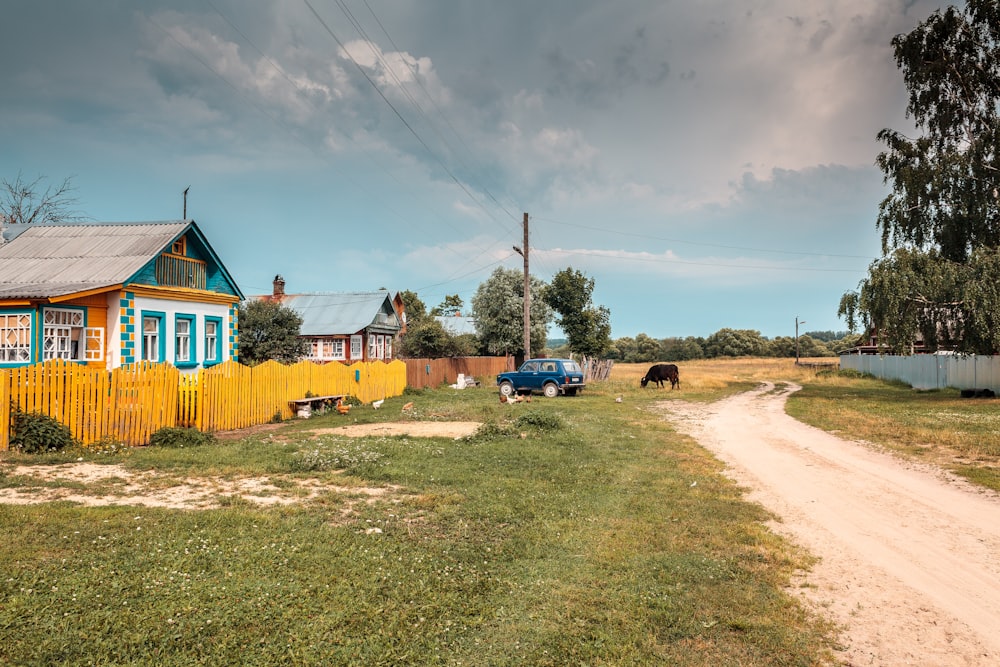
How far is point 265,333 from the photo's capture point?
104ft

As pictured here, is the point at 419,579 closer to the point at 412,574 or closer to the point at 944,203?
the point at 412,574

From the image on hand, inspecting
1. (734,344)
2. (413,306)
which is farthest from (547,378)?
(734,344)

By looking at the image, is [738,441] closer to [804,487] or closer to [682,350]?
[804,487]

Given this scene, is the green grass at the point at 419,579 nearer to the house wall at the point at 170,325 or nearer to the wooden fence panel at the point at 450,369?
the house wall at the point at 170,325

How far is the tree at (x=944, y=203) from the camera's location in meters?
27.2

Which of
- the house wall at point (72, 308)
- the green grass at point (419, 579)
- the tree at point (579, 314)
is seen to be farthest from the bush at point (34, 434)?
the tree at point (579, 314)

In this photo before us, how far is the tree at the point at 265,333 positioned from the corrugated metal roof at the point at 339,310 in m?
9.70

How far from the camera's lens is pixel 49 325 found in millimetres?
17312

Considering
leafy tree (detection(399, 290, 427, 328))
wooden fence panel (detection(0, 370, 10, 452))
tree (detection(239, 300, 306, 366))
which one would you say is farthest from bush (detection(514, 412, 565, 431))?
leafy tree (detection(399, 290, 427, 328))

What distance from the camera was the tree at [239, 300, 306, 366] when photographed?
31.4m

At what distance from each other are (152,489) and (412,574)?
5621 millimetres

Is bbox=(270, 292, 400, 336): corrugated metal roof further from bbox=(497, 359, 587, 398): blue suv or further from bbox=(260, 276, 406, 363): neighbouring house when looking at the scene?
bbox=(497, 359, 587, 398): blue suv

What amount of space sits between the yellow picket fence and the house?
3776 mm

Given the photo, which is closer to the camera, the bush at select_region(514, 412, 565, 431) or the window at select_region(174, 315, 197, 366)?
the bush at select_region(514, 412, 565, 431)
